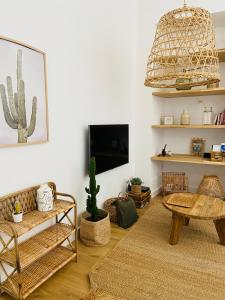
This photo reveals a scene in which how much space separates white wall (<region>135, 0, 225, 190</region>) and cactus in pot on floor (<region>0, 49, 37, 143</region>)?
2.11 meters

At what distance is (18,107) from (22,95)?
0.33 feet

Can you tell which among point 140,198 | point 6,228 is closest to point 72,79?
point 6,228

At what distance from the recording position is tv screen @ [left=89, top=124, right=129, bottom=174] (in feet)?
8.27

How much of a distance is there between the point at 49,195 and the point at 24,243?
0.41m

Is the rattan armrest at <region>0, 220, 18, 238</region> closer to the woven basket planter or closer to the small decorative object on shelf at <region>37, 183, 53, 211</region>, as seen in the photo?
the small decorative object on shelf at <region>37, 183, 53, 211</region>

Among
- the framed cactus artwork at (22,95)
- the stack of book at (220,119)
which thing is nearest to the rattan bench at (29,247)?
the framed cactus artwork at (22,95)

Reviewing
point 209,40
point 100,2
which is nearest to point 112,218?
point 209,40

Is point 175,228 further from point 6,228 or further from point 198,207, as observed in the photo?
point 6,228

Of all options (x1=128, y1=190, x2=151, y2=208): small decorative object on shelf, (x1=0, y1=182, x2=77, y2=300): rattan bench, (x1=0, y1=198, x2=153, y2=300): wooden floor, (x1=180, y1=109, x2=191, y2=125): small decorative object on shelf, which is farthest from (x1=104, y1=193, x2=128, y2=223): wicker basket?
(x1=180, y1=109, x2=191, y2=125): small decorative object on shelf

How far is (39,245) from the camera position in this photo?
5.79 feet

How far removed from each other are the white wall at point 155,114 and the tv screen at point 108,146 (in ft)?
1.62

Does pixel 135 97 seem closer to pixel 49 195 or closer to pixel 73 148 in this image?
→ pixel 73 148

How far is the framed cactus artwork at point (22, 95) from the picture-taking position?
1623mm

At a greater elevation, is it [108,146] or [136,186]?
[108,146]
